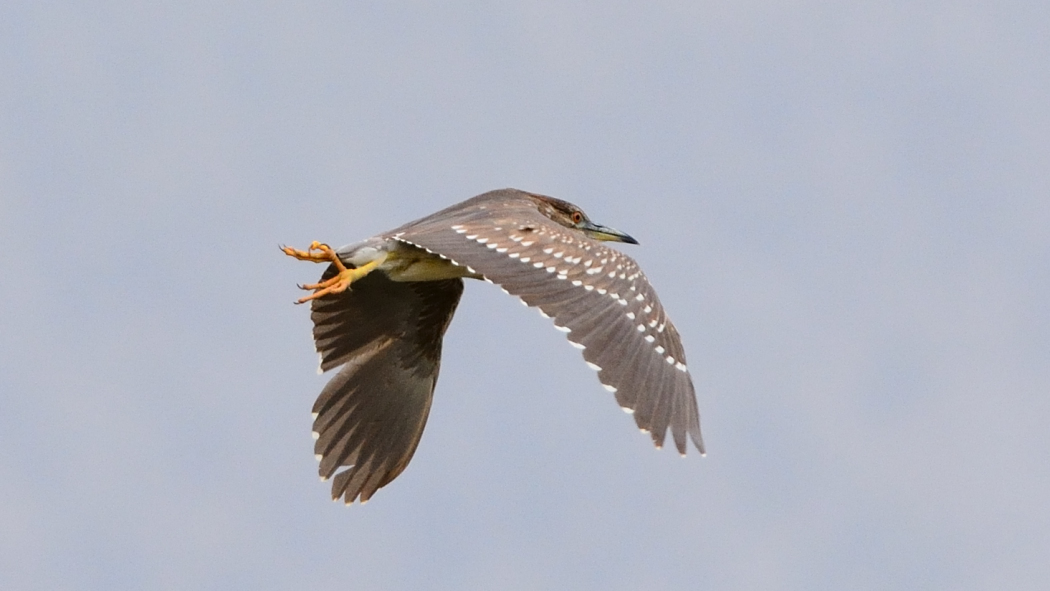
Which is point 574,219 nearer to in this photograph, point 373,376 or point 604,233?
point 604,233

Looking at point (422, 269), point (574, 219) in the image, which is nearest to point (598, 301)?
point (422, 269)

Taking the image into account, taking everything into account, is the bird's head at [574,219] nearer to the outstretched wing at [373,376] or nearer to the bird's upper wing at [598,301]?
the outstretched wing at [373,376]

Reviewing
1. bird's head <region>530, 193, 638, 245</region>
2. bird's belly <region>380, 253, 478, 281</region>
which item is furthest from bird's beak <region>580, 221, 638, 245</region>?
bird's belly <region>380, 253, 478, 281</region>

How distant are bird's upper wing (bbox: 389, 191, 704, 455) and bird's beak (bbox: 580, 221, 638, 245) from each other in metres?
2.36

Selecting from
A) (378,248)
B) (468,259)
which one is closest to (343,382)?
(378,248)

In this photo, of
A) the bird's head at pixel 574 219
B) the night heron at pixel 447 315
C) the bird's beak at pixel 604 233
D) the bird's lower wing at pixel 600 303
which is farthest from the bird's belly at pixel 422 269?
the bird's beak at pixel 604 233

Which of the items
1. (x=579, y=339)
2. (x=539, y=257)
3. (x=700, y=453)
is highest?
(x=539, y=257)

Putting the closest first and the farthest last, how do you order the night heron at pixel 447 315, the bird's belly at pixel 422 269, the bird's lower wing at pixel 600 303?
the bird's lower wing at pixel 600 303 < the night heron at pixel 447 315 < the bird's belly at pixel 422 269

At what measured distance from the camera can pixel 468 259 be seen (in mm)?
11828

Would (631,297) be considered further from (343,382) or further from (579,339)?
(343,382)

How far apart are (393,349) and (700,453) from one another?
14.2ft

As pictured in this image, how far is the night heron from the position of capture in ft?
36.5

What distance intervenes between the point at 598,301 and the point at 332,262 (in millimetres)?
2483

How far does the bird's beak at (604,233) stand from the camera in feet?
49.9
